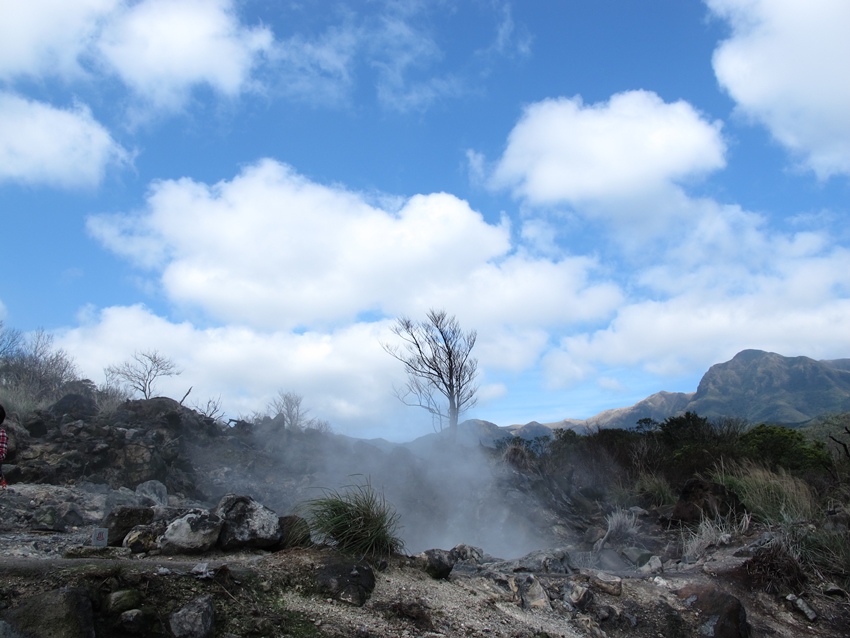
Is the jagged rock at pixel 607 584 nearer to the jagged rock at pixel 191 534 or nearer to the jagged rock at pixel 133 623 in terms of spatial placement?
the jagged rock at pixel 191 534

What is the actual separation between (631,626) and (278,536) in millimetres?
3531

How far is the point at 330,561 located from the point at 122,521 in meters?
1.93

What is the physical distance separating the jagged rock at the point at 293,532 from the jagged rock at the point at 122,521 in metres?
1.18

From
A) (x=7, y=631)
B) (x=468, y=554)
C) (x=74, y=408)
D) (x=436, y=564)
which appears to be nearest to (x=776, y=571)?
(x=468, y=554)

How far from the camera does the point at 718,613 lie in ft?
A: 19.8

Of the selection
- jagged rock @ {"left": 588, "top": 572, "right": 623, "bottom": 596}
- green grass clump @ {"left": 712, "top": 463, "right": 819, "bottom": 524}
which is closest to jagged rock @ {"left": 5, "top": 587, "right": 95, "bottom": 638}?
jagged rock @ {"left": 588, "top": 572, "right": 623, "bottom": 596}

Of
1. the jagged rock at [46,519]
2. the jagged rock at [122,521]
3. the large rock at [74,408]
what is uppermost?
the large rock at [74,408]

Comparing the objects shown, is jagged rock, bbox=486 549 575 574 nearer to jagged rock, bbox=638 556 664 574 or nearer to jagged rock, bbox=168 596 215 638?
jagged rock, bbox=638 556 664 574

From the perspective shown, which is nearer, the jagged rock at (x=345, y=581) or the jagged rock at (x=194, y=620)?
the jagged rock at (x=194, y=620)

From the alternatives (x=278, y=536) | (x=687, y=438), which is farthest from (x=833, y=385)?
(x=278, y=536)

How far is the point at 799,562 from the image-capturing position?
23.7 ft

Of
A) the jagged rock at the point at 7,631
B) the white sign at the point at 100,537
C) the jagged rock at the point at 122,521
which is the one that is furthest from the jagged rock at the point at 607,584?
the jagged rock at the point at 7,631

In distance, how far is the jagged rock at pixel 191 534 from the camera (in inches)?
195

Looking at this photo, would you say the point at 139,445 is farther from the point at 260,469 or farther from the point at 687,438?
the point at 687,438
